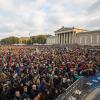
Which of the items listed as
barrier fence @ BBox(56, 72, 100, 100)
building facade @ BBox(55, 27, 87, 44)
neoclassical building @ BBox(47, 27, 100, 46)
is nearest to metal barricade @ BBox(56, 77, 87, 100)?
barrier fence @ BBox(56, 72, 100, 100)

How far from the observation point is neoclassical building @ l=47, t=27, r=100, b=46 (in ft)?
354

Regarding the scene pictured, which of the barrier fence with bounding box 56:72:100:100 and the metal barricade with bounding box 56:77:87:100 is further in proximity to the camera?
the barrier fence with bounding box 56:72:100:100

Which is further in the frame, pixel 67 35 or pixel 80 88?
pixel 67 35

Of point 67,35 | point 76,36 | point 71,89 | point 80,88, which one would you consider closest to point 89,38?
point 76,36

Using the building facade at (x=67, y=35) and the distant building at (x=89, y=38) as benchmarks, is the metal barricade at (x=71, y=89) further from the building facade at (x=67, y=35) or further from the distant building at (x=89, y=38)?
the building facade at (x=67, y=35)

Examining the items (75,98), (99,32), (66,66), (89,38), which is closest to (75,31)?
(89,38)

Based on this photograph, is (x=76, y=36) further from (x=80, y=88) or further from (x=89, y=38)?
(x=80, y=88)

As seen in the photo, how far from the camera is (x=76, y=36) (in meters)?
123

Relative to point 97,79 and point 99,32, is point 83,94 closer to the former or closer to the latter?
point 97,79

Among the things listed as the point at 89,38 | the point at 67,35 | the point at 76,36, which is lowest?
the point at 89,38

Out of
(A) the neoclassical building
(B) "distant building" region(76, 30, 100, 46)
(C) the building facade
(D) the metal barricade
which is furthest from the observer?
(C) the building facade

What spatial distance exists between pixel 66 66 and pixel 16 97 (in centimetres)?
901

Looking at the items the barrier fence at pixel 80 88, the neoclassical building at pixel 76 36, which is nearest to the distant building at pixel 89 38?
the neoclassical building at pixel 76 36

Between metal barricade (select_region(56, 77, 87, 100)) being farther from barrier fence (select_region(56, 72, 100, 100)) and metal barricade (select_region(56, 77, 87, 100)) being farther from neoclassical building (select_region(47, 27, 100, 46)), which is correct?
neoclassical building (select_region(47, 27, 100, 46))
